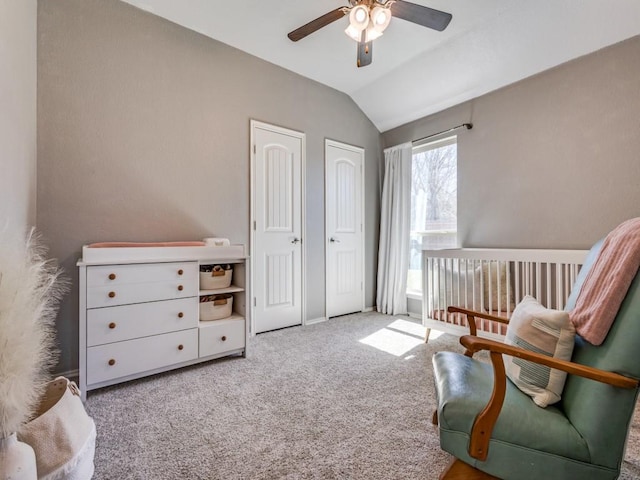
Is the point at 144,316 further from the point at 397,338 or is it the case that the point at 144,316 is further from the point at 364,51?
the point at 364,51

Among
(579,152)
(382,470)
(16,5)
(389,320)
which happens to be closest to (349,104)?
(579,152)

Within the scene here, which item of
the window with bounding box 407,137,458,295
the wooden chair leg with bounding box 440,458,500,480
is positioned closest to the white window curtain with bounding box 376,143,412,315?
the window with bounding box 407,137,458,295

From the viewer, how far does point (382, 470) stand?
47.8 inches

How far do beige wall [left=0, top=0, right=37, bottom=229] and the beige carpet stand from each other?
112cm

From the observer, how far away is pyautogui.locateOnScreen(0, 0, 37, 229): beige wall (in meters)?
1.34

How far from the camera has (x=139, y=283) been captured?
6.40ft

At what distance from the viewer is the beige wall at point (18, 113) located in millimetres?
1336

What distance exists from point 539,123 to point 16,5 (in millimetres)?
3660

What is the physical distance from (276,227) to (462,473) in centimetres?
247

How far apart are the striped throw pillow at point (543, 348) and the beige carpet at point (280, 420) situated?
48 cm

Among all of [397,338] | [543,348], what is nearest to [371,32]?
[543,348]

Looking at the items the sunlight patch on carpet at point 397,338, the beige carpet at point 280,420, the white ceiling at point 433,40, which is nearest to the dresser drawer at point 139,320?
the beige carpet at point 280,420

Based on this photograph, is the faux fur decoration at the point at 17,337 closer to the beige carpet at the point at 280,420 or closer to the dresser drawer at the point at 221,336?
the beige carpet at the point at 280,420

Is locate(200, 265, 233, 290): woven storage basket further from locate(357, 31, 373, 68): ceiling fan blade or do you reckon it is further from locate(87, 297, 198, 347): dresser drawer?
locate(357, 31, 373, 68): ceiling fan blade
